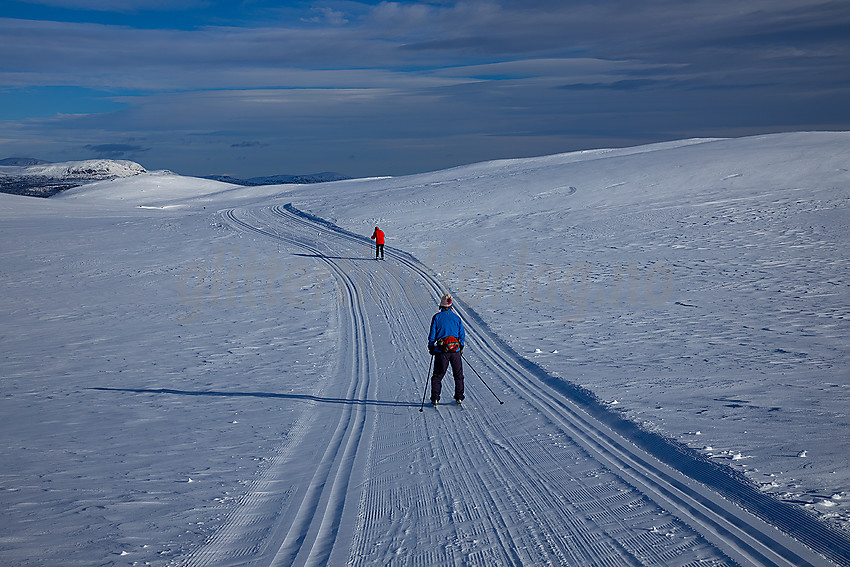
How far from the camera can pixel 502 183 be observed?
4244cm

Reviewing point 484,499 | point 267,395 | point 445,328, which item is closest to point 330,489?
point 484,499

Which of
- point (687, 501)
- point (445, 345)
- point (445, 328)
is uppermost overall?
point (445, 328)

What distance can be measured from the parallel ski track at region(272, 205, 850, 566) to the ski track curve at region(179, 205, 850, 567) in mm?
15

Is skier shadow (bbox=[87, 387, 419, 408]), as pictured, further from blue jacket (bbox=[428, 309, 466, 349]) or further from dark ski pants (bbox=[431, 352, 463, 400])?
blue jacket (bbox=[428, 309, 466, 349])

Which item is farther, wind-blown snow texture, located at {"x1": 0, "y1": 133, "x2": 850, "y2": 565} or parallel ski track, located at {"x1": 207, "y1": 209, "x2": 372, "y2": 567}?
wind-blown snow texture, located at {"x1": 0, "y1": 133, "x2": 850, "y2": 565}

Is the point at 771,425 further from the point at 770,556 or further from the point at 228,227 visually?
the point at 228,227

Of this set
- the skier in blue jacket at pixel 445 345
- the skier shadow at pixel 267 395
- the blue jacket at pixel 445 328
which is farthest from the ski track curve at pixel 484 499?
the blue jacket at pixel 445 328

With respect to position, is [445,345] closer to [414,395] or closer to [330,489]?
[414,395]

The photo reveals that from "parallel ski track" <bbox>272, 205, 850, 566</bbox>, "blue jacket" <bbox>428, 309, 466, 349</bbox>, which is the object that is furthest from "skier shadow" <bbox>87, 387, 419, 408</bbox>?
"parallel ski track" <bbox>272, 205, 850, 566</bbox>

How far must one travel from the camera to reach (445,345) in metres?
8.96

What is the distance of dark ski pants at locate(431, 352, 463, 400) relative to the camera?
9.02 metres

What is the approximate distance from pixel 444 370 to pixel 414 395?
923 millimetres

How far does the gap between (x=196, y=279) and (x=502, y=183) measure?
24.8 metres

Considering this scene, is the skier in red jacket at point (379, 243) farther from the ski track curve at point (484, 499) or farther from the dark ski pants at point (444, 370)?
the dark ski pants at point (444, 370)
